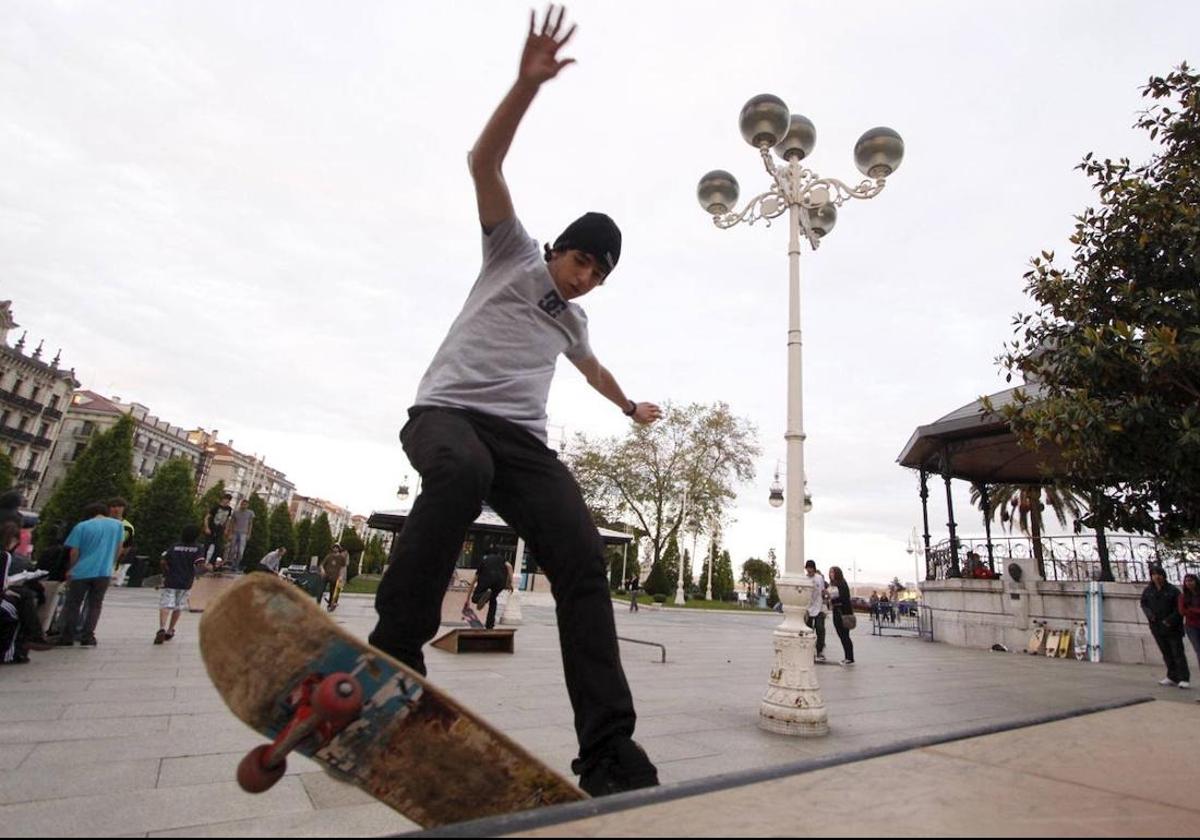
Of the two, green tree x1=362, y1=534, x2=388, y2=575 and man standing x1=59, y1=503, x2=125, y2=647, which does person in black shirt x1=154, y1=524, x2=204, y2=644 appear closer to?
man standing x1=59, y1=503, x2=125, y2=647

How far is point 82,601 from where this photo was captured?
23.5 feet

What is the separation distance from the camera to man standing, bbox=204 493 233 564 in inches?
382

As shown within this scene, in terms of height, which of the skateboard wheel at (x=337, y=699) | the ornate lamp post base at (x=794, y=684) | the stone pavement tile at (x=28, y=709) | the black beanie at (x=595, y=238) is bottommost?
the stone pavement tile at (x=28, y=709)

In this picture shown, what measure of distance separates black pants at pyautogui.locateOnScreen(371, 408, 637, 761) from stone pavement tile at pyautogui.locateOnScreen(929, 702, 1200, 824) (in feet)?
3.87

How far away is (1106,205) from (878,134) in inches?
90.5

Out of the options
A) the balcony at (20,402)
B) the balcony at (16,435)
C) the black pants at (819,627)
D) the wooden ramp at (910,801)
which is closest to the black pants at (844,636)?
the black pants at (819,627)

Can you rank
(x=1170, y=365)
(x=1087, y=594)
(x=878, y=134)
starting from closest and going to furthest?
(x=1170, y=365) < (x=878, y=134) < (x=1087, y=594)

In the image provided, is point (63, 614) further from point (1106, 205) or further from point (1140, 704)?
point (1106, 205)

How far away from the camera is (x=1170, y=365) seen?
4508 mm

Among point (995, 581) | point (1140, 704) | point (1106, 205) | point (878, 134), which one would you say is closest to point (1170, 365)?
point (1106, 205)

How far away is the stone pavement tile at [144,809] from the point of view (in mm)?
2002

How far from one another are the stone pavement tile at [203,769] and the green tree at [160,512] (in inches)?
1357

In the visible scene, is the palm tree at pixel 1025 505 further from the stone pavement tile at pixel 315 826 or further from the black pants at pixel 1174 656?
the stone pavement tile at pixel 315 826

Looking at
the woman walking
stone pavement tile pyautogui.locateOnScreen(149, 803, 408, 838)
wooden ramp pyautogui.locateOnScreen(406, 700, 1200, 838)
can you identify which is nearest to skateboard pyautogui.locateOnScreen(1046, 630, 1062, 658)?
the woman walking
